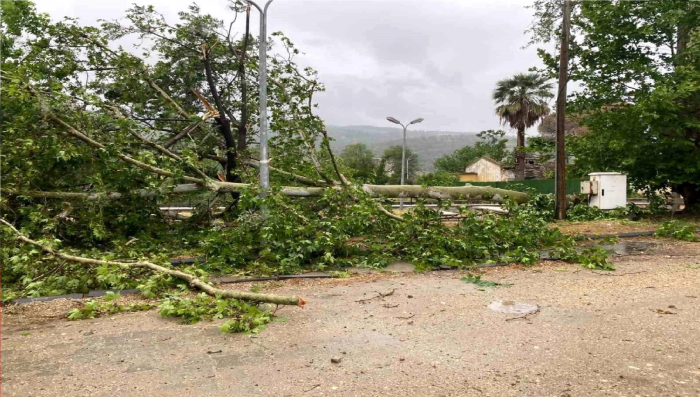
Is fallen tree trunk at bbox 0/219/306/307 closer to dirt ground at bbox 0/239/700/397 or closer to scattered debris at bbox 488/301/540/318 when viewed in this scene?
dirt ground at bbox 0/239/700/397

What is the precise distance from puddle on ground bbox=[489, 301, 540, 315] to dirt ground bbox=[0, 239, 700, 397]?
10cm

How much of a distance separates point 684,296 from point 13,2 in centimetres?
1224

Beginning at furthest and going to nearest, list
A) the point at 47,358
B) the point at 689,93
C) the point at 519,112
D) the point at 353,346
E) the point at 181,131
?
the point at 519,112, the point at 689,93, the point at 181,131, the point at 353,346, the point at 47,358

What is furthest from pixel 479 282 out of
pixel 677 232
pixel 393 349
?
pixel 677 232

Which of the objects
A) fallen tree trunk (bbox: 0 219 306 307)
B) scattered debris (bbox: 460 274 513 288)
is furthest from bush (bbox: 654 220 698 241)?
fallen tree trunk (bbox: 0 219 306 307)

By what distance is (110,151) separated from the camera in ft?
24.3

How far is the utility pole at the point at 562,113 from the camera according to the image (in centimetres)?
1259

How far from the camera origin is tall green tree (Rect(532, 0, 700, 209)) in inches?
451

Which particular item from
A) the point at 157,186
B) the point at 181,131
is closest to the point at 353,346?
the point at 157,186

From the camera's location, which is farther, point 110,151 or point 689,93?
point 689,93

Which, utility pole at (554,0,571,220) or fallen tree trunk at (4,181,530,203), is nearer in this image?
fallen tree trunk at (4,181,530,203)

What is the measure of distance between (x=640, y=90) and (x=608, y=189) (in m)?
2.80

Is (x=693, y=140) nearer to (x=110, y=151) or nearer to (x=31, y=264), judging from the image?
(x=110, y=151)

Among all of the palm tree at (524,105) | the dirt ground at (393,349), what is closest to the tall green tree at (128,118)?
the dirt ground at (393,349)
